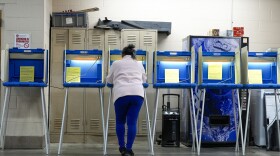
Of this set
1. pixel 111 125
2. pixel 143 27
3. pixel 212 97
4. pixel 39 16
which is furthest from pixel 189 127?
pixel 39 16

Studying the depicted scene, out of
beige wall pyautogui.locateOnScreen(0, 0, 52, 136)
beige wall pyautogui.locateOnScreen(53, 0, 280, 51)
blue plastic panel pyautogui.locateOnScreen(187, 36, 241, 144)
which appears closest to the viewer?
beige wall pyautogui.locateOnScreen(0, 0, 52, 136)

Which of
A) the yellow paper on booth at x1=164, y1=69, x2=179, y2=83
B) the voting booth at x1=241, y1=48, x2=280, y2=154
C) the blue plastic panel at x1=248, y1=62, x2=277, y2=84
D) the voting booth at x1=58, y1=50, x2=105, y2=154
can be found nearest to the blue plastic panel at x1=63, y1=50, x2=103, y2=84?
the voting booth at x1=58, y1=50, x2=105, y2=154

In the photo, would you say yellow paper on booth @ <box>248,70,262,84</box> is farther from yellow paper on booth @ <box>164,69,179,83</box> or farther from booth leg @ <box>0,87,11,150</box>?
booth leg @ <box>0,87,11,150</box>

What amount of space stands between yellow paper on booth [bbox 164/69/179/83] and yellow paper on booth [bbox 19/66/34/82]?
1.75 metres

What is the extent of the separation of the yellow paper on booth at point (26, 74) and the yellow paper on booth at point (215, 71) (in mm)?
2335

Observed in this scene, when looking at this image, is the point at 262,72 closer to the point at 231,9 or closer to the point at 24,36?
the point at 231,9

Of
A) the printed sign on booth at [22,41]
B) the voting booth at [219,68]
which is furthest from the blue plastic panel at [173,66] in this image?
the printed sign on booth at [22,41]

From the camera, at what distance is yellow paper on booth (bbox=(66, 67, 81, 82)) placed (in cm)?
498

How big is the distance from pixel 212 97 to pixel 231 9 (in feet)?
6.01

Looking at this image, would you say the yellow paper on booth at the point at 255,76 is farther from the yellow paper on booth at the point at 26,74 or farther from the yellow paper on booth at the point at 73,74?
the yellow paper on booth at the point at 26,74

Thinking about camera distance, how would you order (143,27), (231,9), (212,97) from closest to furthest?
(212,97) → (143,27) → (231,9)

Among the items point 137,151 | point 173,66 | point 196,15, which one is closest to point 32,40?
point 173,66

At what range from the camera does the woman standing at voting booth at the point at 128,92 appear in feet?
14.7

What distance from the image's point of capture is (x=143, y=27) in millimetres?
6258
